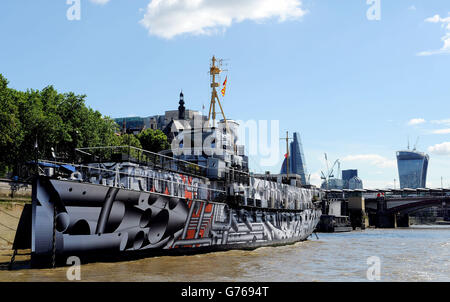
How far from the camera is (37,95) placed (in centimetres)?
5603

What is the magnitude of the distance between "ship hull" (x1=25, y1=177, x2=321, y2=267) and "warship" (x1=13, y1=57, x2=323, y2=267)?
49 millimetres

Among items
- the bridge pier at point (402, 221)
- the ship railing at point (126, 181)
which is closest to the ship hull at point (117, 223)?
the ship railing at point (126, 181)

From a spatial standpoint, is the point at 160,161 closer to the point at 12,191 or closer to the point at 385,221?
the point at 12,191

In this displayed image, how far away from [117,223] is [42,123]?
31644 mm

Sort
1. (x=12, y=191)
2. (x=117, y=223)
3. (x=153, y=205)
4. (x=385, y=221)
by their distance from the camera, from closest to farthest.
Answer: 1. (x=117, y=223)
2. (x=153, y=205)
3. (x=12, y=191)
4. (x=385, y=221)

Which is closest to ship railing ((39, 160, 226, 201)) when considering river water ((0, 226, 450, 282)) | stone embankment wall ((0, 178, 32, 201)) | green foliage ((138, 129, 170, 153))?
river water ((0, 226, 450, 282))

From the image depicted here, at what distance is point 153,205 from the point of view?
2638cm

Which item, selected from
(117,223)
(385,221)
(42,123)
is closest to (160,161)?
(117,223)

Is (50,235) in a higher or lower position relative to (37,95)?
lower

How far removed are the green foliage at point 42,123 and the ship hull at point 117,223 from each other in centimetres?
1815
